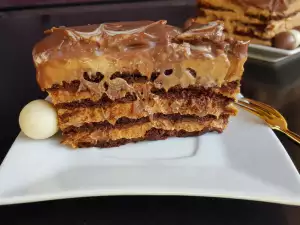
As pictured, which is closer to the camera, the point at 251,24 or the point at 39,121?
the point at 39,121

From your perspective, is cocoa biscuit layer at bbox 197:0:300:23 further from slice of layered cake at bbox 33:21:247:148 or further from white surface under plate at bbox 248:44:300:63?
slice of layered cake at bbox 33:21:247:148

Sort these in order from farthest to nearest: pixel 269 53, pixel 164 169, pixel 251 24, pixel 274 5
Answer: pixel 251 24 < pixel 274 5 < pixel 269 53 < pixel 164 169

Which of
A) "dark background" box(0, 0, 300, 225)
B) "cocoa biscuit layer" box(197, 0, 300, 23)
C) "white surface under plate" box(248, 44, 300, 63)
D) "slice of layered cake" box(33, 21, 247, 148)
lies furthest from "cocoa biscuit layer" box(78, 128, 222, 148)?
"cocoa biscuit layer" box(197, 0, 300, 23)

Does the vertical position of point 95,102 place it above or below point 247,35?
above

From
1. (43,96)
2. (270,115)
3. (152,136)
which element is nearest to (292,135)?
(270,115)

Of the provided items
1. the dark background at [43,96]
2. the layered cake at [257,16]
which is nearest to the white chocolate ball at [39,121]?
the dark background at [43,96]

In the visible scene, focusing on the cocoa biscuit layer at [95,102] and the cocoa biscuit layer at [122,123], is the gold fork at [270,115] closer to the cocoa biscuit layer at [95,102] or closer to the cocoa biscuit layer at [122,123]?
the cocoa biscuit layer at [122,123]

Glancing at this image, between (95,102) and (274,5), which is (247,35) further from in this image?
(95,102)
